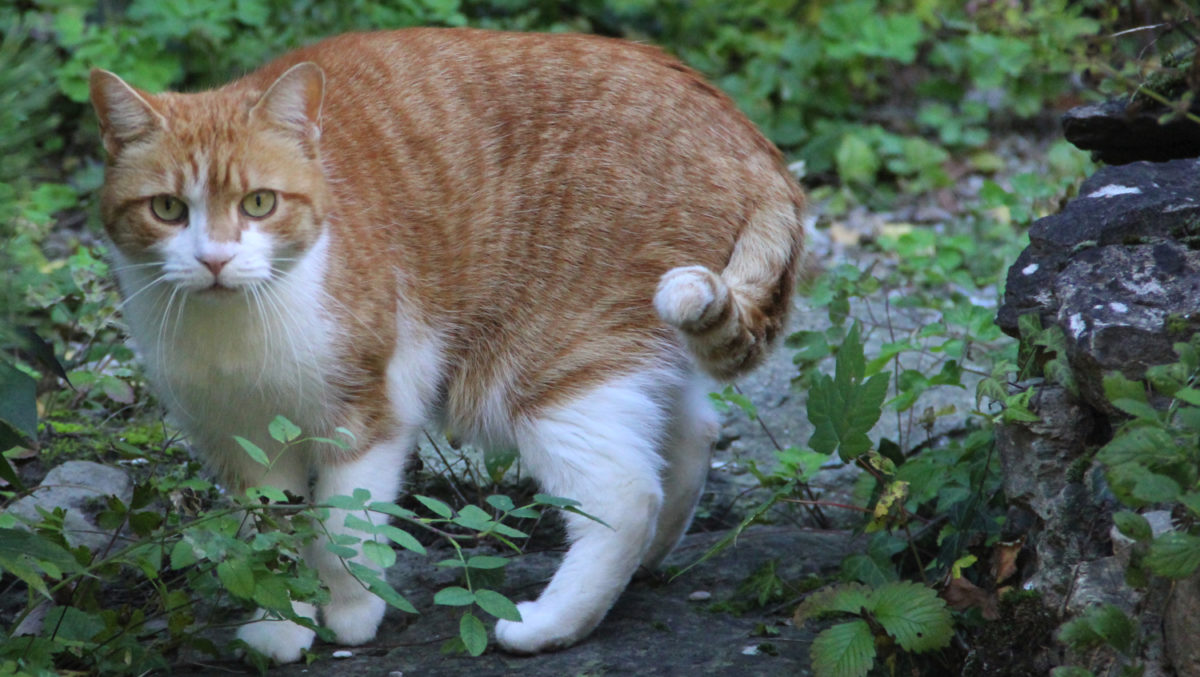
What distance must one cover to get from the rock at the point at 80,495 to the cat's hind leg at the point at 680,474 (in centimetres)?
144

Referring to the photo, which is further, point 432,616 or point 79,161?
point 79,161

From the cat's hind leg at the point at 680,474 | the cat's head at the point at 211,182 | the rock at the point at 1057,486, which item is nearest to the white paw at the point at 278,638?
the cat's head at the point at 211,182

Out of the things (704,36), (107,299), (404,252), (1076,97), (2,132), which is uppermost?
(2,132)

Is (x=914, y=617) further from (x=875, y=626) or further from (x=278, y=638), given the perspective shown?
(x=278, y=638)

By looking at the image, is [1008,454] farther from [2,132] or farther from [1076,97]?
[1076,97]

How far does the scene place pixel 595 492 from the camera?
2.96 m

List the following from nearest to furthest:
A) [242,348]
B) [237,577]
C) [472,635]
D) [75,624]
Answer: [237,577] → [472,635] → [75,624] → [242,348]

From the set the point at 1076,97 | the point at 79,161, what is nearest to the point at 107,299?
the point at 79,161

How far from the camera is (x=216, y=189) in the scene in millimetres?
2711

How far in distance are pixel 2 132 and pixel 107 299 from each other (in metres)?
1.65

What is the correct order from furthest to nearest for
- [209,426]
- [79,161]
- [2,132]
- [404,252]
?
[79,161] < [404,252] < [209,426] < [2,132]

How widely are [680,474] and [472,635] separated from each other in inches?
39.3

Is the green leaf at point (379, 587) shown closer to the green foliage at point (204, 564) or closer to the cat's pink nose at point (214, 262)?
the green foliage at point (204, 564)

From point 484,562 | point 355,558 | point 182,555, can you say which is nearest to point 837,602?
point 484,562
